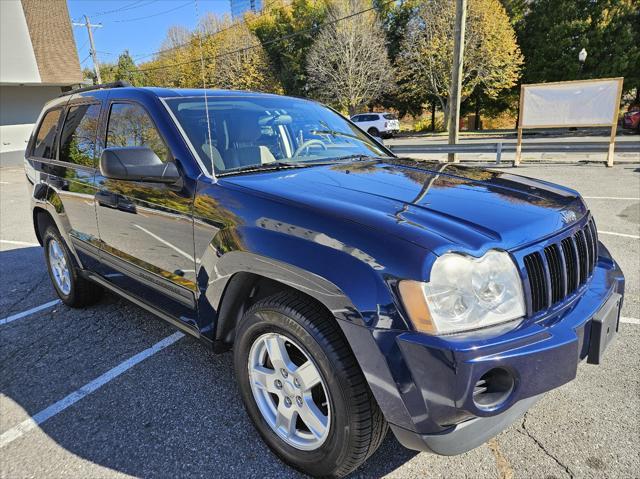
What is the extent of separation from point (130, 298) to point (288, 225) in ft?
5.64

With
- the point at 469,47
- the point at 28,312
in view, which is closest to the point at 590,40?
the point at 469,47

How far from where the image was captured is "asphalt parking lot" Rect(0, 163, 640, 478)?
84.9 inches

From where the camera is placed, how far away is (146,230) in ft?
8.84

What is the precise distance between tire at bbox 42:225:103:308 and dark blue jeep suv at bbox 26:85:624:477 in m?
0.83

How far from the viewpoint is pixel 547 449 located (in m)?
2.21

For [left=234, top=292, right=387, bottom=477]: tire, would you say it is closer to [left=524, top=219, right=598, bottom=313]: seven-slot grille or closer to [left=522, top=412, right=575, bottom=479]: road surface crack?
[left=524, top=219, right=598, bottom=313]: seven-slot grille

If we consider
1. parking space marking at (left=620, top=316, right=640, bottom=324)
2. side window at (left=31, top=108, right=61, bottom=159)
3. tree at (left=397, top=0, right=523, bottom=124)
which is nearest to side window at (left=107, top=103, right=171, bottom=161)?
side window at (left=31, top=108, right=61, bottom=159)

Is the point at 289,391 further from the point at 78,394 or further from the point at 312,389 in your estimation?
the point at 78,394

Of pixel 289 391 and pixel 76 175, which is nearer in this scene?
pixel 289 391

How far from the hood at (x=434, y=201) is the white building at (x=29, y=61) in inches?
825

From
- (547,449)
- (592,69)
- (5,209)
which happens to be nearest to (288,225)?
(547,449)

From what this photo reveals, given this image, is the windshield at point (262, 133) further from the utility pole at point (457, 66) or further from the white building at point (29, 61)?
the white building at point (29, 61)

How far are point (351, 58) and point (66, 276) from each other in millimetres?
32019

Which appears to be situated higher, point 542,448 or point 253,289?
point 253,289
